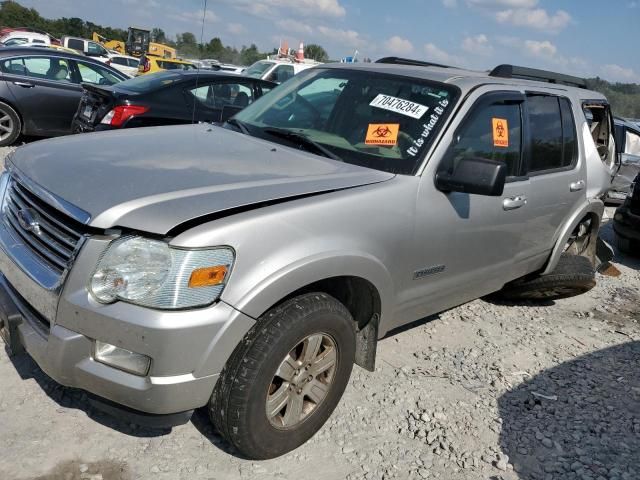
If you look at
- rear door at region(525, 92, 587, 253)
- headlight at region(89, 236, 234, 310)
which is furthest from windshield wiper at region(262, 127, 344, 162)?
rear door at region(525, 92, 587, 253)

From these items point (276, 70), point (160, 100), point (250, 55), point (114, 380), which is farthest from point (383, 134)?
point (250, 55)

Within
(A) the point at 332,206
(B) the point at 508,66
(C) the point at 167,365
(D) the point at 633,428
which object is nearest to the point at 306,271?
(A) the point at 332,206

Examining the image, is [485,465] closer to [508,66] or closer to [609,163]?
[508,66]

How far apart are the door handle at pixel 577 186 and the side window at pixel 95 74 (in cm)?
781

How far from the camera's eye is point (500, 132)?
372 centimetres

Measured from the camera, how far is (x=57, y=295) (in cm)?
229

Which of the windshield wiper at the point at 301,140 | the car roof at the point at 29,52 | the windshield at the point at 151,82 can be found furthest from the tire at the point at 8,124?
the windshield wiper at the point at 301,140

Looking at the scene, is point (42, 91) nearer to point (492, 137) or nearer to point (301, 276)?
point (492, 137)

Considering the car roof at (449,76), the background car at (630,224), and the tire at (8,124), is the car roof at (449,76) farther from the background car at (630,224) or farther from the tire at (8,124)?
the tire at (8,124)

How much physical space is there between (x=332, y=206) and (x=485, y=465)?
152 cm

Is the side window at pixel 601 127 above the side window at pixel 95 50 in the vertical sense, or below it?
above

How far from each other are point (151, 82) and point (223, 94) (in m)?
1.01

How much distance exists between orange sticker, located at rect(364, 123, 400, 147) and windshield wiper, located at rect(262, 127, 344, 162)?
0.80 ft

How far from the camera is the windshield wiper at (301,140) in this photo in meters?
3.22
